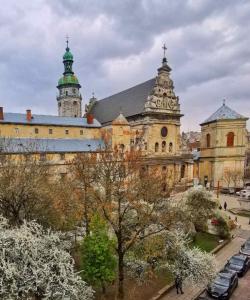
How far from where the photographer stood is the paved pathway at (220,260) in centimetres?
1672

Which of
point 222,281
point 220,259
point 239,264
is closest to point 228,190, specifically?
point 220,259

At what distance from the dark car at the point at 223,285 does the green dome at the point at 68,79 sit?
2326 inches

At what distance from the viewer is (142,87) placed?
2016 inches

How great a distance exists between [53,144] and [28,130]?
413cm

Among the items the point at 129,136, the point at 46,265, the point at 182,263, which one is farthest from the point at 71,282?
the point at 129,136

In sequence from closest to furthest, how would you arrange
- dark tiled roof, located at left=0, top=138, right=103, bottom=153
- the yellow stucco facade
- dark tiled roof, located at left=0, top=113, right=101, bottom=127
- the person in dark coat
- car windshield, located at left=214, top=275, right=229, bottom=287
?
the person in dark coat → car windshield, located at left=214, top=275, right=229, bottom=287 → dark tiled roof, located at left=0, top=138, right=103, bottom=153 → dark tiled roof, located at left=0, top=113, right=101, bottom=127 → the yellow stucco facade

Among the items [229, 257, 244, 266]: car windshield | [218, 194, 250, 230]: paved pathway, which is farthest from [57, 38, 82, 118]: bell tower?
[229, 257, 244, 266]: car windshield

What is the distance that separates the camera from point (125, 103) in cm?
5291

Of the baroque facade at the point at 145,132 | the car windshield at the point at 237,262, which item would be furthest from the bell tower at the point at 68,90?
the car windshield at the point at 237,262

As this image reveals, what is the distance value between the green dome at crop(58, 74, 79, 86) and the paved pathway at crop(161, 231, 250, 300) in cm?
5334

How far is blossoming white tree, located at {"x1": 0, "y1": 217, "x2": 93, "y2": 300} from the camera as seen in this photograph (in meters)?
9.57

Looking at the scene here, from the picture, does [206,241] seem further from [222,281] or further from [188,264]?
[188,264]

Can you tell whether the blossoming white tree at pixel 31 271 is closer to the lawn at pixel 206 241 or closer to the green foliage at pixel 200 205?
the lawn at pixel 206 241

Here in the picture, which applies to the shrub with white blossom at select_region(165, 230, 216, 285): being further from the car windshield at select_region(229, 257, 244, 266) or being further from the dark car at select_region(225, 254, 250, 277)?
the car windshield at select_region(229, 257, 244, 266)
